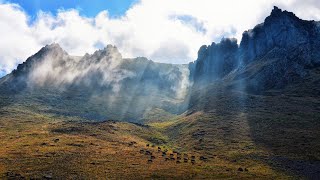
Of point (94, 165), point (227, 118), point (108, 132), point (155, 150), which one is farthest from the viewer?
point (227, 118)

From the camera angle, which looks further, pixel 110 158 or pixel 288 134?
pixel 288 134

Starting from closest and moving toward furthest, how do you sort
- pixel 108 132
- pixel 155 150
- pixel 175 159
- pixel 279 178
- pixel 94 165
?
pixel 279 178 → pixel 94 165 → pixel 175 159 → pixel 155 150 → pixel 108 132

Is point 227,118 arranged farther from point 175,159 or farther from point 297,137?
point 175,159

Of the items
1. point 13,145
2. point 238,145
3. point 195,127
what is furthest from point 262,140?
point 13,145

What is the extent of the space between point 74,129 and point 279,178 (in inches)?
4378

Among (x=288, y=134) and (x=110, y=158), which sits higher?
(x=288, y=134)

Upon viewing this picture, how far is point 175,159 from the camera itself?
123m

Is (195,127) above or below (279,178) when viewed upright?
above

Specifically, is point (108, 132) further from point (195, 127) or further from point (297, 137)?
point (297, 137)

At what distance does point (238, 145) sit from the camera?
477ft

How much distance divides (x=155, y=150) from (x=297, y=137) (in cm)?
5770

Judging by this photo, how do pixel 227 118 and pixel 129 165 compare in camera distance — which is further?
pixel 227 118

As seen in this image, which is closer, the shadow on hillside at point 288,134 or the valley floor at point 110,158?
the valley floor at point 110,158

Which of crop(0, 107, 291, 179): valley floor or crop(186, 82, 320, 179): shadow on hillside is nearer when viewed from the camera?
crop(0, 107, 291, 179): valley floor
